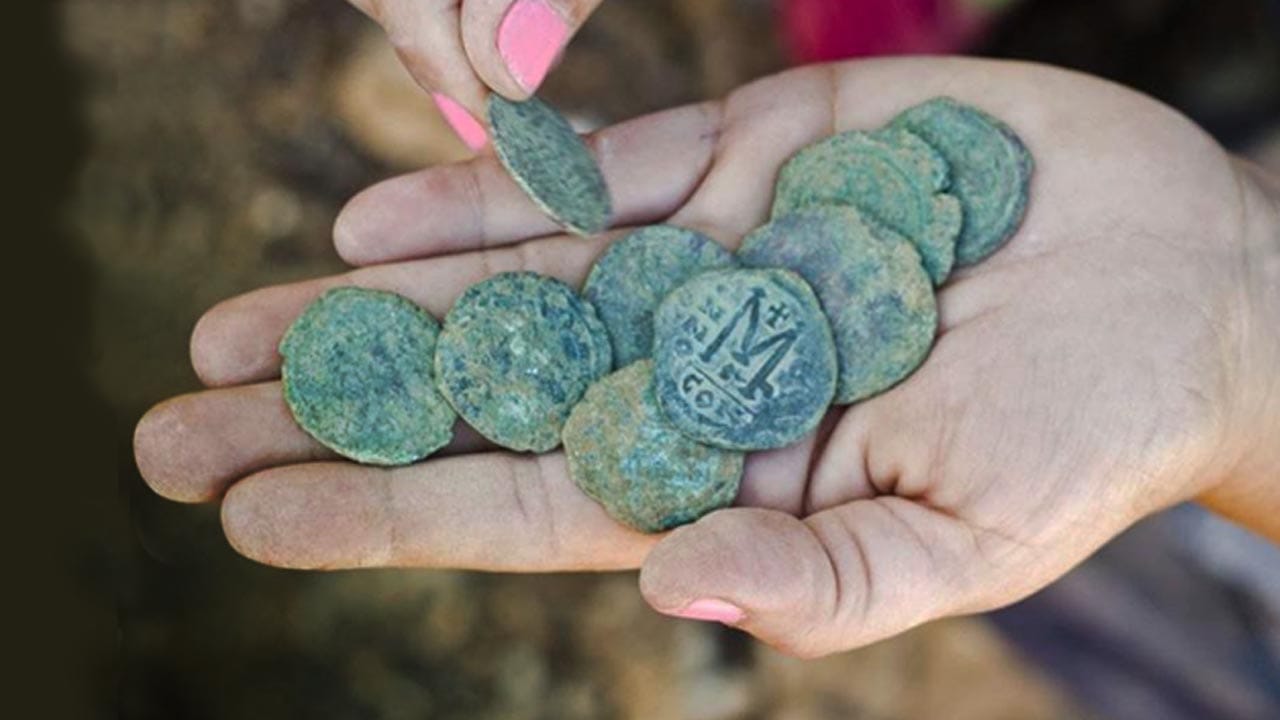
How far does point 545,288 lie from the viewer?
1.82 m

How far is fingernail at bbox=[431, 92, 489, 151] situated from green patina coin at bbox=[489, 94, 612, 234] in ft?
0.23

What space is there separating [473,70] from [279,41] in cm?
141

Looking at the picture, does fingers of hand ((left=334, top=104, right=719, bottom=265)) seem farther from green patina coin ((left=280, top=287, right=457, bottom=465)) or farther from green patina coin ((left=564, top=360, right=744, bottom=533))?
green patina coin ((left=564, top=360, right=744, bottom=533))

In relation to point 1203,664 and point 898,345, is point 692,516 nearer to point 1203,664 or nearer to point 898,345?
point 898,345

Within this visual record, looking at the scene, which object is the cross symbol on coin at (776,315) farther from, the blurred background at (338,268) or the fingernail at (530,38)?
the blurred background at (338,268)

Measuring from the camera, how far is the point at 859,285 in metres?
1.81

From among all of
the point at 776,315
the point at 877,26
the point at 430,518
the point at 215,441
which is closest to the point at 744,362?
the point at 776,315

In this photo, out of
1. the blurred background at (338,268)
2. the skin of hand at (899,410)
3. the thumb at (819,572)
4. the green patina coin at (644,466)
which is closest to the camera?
the thumb at (819,572)

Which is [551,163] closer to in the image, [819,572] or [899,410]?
[899,410]

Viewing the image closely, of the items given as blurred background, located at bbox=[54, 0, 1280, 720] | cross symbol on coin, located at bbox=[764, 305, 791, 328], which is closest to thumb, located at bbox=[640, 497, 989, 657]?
cross symbol on coin, located at bbox=[764, 305, 791, 328]

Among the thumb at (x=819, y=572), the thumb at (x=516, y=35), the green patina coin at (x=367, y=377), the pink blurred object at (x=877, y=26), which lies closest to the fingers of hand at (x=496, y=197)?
the green patina coin at (x=367, y=377)

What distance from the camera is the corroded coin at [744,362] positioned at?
5.57 feet

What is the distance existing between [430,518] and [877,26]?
1694 mm

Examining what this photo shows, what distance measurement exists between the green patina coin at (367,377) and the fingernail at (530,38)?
37 cm
